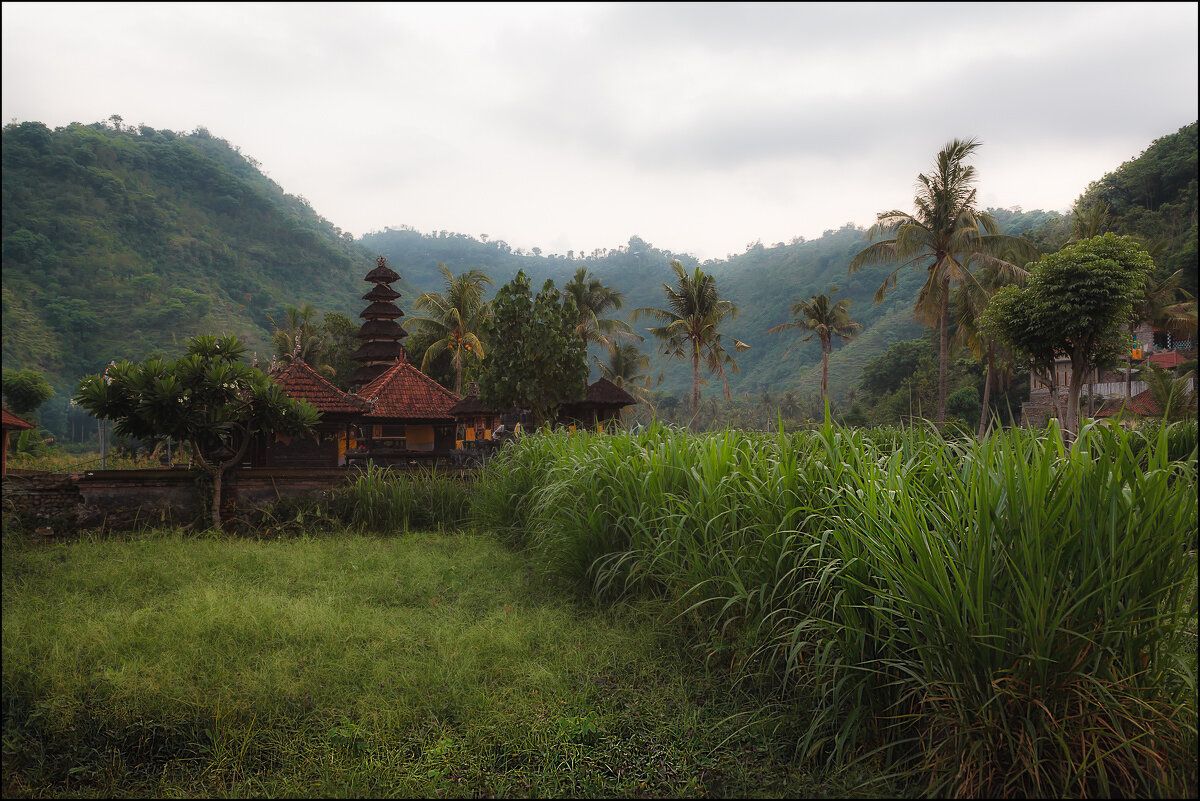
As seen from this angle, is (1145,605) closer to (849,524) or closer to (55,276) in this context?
(849,524)

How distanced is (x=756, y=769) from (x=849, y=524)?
107 cm

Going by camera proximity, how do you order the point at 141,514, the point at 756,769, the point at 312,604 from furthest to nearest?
the point at 141,514
the point at 312,604
the point at 756,769

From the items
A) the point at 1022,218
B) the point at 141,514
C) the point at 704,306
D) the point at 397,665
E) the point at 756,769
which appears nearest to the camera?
the point at 756,769

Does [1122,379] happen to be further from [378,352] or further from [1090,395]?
[378,352]

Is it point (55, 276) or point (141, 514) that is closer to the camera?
point (141, 514)

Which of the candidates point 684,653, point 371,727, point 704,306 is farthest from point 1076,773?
point 704,306

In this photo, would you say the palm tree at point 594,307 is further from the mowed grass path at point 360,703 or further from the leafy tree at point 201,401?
the mowed grass path at point 360,703

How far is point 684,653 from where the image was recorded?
143 inches

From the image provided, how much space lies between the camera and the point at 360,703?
3090mm

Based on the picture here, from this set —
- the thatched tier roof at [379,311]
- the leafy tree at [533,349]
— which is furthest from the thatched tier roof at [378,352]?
the leafy tree at [533,349]

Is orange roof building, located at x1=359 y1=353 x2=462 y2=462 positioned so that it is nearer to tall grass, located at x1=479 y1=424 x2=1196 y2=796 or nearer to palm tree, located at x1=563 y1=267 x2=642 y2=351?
palm tree, located at x1=563 y1=267 x2=642 y2=351

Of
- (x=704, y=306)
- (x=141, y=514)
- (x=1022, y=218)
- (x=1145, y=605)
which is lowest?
(x=141, y=514)

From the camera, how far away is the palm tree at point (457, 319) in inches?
1057

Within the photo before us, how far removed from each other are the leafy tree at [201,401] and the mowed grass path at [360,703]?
3087 mm
